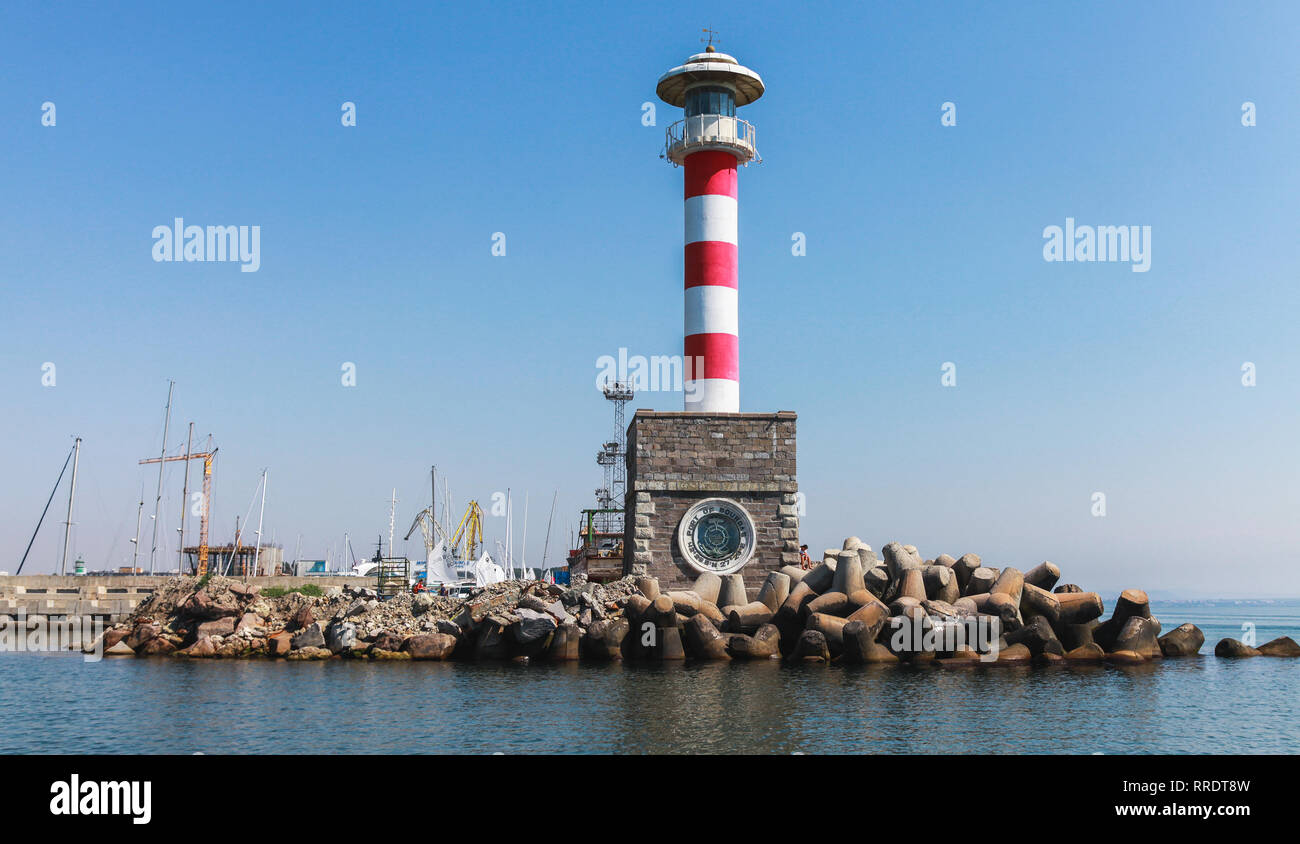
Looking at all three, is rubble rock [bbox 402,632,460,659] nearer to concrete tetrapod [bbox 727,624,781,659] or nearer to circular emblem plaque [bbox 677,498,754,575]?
circular emblem plaque [bbox 677,498,754,575]

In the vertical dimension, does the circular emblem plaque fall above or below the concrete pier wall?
above

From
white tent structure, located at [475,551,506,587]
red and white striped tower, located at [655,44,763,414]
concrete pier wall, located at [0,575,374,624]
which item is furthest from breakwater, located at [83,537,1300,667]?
white tent structure, located at [475,551,506,587]

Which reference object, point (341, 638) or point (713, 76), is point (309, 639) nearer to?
point (341, 638)

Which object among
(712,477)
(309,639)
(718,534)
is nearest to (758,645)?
(718,534)

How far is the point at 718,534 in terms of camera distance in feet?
94.5

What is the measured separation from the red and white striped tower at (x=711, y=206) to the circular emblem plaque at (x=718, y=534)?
2974 millimetres

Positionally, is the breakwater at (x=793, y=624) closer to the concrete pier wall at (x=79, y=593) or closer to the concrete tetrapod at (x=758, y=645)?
the concrete tetrapod at (x=758, y=645)

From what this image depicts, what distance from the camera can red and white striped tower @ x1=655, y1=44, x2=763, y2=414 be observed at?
1193 inches

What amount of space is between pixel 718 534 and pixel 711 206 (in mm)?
10552

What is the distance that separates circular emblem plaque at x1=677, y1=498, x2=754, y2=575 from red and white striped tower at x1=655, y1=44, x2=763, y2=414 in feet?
9.76

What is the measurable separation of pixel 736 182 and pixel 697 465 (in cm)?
983

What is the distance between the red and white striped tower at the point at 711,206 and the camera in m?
30.3
